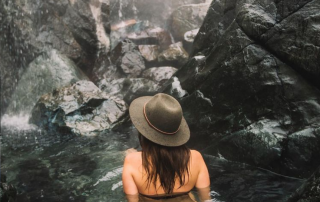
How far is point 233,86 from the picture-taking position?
17.7 feet

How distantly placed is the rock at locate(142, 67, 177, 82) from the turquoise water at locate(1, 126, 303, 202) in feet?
16.8

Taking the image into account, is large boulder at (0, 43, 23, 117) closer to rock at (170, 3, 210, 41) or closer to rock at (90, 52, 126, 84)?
rock at (90, 52, 126, 84)

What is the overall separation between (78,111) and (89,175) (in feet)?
10.4

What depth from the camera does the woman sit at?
2482mm

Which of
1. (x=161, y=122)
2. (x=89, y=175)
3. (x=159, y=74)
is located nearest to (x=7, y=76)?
(x=159, y=74)

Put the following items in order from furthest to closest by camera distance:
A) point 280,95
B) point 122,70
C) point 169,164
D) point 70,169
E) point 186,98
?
1. point 122,70
2. point 186,98
3. point 70,169
4. point 280,95
5. point 169,164

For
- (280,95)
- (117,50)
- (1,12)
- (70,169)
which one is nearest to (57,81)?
(1,12)

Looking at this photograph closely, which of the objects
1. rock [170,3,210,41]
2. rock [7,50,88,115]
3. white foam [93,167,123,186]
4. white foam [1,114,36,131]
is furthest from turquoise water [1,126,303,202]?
rock [170,3,210,41]

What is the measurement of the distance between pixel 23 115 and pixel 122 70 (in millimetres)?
4727

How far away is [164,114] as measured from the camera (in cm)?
245

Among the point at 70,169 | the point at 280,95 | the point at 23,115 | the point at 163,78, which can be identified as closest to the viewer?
the point at 280,95

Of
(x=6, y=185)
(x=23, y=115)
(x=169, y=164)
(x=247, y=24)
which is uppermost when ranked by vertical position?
(x=247, y=24)

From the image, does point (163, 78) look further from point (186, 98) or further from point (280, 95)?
point (280, 95)

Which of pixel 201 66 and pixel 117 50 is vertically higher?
pixel 201 66
